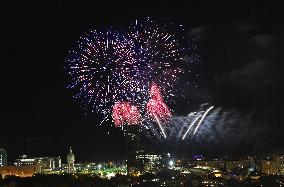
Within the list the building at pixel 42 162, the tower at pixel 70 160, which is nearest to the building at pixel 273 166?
the tower at pixel 70 160

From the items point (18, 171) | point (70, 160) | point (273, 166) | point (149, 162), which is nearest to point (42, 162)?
point (70, 160)

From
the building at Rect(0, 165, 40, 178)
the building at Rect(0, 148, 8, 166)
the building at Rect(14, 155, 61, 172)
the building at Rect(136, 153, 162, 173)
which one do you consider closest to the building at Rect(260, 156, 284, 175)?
the building at Rect(136, 153, 162, 173)

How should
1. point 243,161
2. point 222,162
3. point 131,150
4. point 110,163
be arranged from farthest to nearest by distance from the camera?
1. point 222,162
2. point 243,161
3. point 110,163
4. point 131,150

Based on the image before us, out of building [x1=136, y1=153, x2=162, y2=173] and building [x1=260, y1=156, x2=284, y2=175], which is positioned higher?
building [x1=136, y1=153, x2=162, y2=173]

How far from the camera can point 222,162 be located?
110500 millimetres

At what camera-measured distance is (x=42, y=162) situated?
86.3 m

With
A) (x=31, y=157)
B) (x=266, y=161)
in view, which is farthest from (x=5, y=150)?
(x=266, y=161)

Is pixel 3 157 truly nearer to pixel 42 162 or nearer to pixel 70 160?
pixel 42 162

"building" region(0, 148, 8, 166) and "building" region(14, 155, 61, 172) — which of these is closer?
"building" region(0, 148, 8, 166)

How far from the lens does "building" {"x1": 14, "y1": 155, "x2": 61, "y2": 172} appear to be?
268 feet

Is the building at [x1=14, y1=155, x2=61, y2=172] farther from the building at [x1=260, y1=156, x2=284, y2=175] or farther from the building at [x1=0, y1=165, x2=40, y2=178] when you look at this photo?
the building at [x1=260, y1=156, x2=284, y2=175]

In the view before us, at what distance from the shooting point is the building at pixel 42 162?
268ft

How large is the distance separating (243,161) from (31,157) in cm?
4490

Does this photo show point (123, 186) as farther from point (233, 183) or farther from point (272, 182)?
point (272, 182)
